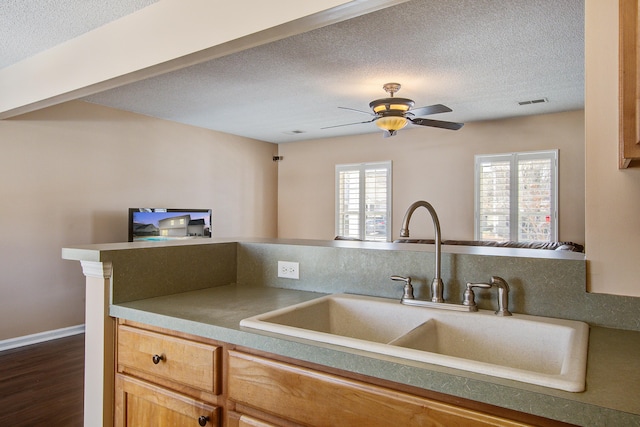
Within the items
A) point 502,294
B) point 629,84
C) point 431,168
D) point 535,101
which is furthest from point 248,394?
point 431,168

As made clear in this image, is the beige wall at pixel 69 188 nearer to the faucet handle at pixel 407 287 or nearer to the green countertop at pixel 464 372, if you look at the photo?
the green countertop at pixel 464 372

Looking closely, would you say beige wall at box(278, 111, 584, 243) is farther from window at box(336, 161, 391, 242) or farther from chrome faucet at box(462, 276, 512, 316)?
chrome faucet at box(462, 276, 512, 316)

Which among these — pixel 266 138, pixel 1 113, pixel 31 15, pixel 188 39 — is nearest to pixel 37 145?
pixel 1 113

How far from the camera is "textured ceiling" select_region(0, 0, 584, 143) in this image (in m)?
2.64

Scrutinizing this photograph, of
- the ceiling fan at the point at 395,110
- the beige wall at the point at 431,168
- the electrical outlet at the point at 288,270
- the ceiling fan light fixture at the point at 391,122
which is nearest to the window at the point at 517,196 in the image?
the beige wall at the point at 431,168

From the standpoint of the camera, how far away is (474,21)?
105 inches

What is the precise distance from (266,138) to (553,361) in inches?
240

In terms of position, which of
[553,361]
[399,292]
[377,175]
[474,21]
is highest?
[474,21]

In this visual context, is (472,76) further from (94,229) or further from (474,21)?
(94,229)

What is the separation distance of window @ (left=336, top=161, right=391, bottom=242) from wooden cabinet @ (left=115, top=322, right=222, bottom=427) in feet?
16.4

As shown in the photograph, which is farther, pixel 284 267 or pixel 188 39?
pixel 188 39

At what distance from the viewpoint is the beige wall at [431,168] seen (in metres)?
5.02

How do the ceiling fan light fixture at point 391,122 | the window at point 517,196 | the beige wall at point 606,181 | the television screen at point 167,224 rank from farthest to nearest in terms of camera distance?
the window at point 517,196 < the television screen at point 167,224 < the ceiling fan light fixture at point 391,122 < the beige wall at point 606,181

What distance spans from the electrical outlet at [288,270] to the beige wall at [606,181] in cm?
108
